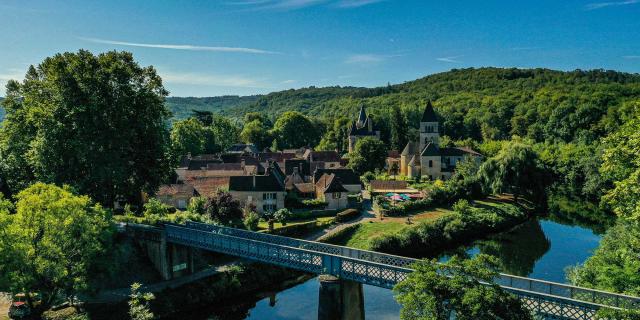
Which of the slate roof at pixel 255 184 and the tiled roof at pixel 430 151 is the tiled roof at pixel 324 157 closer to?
the tiled roof at pixel 430 151

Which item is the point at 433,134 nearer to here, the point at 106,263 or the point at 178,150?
the point at 178,150

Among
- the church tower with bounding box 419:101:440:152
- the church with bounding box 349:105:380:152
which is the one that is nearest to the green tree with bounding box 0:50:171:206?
the church tower with bounding box 419:101:440:152

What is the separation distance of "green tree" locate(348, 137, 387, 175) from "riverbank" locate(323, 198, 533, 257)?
20.5 meters

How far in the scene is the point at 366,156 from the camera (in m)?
72.9

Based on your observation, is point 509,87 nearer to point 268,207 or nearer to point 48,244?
point 268,207

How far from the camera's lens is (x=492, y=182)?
192 ft

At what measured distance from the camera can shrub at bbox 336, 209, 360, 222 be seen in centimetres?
4794

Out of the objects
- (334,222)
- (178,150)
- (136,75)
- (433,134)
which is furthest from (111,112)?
(433,134)

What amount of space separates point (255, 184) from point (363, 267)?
28.4m

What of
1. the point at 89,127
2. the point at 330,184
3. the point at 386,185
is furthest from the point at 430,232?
the point at 89,127

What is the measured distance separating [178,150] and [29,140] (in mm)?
9843

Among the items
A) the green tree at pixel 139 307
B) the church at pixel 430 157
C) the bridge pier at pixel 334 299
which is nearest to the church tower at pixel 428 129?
the church at pixel 430 157

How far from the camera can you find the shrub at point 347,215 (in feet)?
157

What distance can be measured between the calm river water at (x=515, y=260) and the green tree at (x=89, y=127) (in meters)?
12.3
